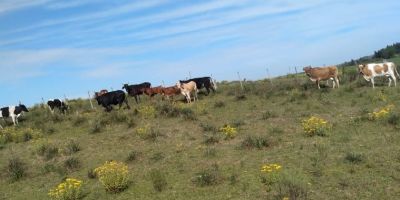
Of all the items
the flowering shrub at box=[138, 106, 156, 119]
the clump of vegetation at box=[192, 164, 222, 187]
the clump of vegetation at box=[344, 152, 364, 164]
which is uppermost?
the flowering shrub at box=[138, 106, 156, 119]

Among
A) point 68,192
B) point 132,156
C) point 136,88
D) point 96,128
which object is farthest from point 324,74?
point 68,192

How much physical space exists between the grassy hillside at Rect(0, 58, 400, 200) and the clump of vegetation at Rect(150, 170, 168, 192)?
4cm

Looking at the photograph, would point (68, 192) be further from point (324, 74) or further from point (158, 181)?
point (324, 74)

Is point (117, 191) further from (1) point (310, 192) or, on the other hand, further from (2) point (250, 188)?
(1) point (310, 192)

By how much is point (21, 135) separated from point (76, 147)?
5.38 m

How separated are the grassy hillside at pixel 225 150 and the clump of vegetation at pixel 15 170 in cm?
9

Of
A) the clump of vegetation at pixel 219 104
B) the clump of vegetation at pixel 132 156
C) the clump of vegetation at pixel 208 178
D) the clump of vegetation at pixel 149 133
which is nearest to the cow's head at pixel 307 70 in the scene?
the clump of vegetation at pixel 219 104

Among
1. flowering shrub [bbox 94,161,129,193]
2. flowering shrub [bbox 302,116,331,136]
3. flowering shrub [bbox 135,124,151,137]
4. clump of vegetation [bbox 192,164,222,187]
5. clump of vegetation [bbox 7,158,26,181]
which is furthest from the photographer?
flowering shrub [bbox 135,124,151,137]

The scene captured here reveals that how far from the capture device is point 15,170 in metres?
18.0

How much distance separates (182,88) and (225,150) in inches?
600

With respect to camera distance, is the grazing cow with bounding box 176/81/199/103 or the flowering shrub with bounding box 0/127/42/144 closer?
the flowering shrub with bounding box 0/127/42/144

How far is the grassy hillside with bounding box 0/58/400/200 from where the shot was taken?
14109 mm

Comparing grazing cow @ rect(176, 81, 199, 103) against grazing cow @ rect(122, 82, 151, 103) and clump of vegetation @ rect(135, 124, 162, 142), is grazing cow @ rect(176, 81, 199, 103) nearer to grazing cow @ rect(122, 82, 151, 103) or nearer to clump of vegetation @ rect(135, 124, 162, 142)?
grazing cow @ rect(122, 82, 151, 103)

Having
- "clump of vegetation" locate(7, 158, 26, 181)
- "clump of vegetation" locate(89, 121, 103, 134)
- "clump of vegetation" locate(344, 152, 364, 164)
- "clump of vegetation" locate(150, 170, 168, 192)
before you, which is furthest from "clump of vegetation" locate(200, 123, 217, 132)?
"clump of vegetation" locate(7, 158, 26, 181)
